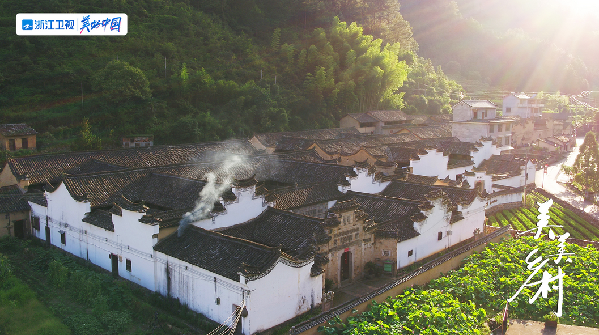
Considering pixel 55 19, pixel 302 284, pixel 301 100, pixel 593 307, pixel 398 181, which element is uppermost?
pixel 55 19

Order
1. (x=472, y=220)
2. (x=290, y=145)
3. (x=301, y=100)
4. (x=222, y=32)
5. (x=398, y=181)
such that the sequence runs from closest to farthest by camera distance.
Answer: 1. (x=472, y=220)
2. (x=398, y=181)
3. (x=290, y=145)
4. (x=301, y=100)
5. (x=222, y=32)

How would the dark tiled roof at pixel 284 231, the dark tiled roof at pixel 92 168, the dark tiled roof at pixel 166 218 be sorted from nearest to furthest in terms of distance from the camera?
the dark tiled roof at pixel 166 218 < the dark tiled roof at pixel 284 231 < the dark tiled roof at pixel 92 168

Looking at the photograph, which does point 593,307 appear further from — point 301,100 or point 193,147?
point 301,100

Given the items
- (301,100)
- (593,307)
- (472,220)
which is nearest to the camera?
(593,307)

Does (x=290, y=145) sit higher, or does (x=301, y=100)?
(x=301, y=100)

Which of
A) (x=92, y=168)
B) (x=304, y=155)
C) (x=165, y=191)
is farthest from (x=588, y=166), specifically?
(x=92, y=168)

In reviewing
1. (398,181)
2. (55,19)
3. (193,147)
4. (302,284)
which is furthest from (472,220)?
(55,19)

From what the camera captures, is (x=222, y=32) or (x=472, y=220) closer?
(x=472, y=220)

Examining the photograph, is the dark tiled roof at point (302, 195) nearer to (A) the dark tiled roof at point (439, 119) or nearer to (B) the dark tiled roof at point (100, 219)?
(B) the dark tiled roof at point (100, 219)

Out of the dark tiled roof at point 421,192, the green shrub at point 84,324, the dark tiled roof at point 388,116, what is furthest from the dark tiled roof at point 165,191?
the dark tiled roof at point 388,116
